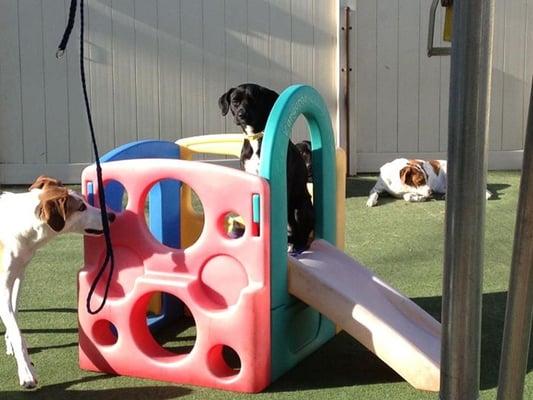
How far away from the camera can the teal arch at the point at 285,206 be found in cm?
365

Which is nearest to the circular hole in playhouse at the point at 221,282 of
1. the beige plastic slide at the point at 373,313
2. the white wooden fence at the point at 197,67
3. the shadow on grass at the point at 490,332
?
the beige plastic slide at the point at 373,313

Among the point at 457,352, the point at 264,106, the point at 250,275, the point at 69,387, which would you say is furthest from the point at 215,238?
the point at 457,352

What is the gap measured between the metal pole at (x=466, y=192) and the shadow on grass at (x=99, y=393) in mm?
2133

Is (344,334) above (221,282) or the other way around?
the other way around

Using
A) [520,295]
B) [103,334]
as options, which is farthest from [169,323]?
[520,295]

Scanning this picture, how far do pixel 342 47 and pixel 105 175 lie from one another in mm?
5965

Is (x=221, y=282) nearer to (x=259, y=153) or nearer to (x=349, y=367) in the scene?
(x=349, y=367)

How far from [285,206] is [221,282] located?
0.43 meters

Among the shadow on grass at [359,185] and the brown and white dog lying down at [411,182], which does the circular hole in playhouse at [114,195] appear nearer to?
the brown and white dog lying down at [411,182]

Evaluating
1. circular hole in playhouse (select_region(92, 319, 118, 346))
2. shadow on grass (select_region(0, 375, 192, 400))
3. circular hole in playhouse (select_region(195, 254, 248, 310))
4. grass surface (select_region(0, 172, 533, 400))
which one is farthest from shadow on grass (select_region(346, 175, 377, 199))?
shadow on grass (select_region(0, 375, 192, 400))

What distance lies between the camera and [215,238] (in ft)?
12.1

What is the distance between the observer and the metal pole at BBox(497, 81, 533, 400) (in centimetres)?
156

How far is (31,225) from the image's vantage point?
3.82 m

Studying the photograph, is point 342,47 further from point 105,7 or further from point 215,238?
point 215,238
